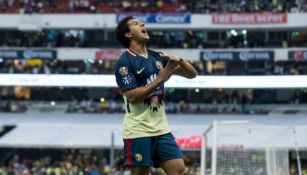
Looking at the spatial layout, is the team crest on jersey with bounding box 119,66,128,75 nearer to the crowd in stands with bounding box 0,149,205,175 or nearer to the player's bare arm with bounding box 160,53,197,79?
the player's bare arm with bounding box 160,53,197,79

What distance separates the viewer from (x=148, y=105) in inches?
212

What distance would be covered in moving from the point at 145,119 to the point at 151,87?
0.95ft

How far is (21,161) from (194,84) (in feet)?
28.2

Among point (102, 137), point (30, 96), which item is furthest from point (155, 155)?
point (30, 96)

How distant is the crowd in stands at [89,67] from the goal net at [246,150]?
23.3m

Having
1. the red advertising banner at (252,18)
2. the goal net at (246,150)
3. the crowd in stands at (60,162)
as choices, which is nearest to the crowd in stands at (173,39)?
the red advertising banner at (252,18)

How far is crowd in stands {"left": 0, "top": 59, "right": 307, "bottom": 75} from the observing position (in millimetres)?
40531

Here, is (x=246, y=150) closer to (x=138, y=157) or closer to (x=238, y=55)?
(x=138, y=157)

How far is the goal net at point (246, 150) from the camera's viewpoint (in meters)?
14.5

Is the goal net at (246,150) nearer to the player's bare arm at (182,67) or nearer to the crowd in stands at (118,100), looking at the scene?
the player's bare arm at (182,67)

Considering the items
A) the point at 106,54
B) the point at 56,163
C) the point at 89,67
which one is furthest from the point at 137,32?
the point at 89,67

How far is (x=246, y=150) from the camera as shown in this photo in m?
15.8

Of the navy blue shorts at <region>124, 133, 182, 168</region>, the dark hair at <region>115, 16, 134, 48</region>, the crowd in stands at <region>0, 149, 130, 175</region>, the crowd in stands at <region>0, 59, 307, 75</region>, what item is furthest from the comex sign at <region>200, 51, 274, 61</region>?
the navy blue shorts at <region>124, 133, 182, 168</region>

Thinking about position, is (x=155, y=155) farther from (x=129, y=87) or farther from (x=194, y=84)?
(x=194, y=84)
